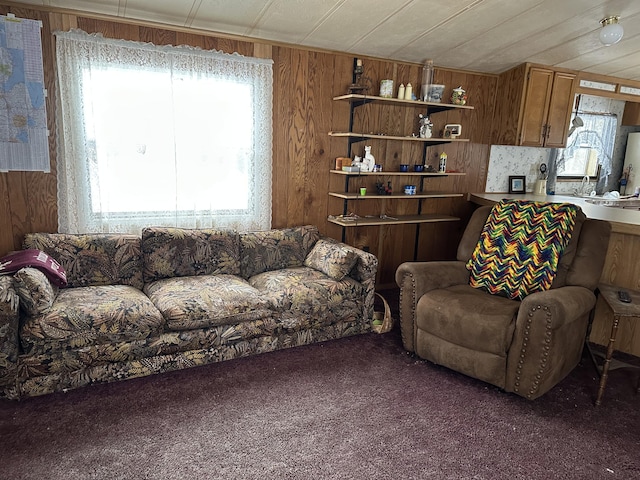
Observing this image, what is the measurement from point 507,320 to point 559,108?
2.87 meters

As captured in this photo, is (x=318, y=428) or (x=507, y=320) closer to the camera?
(x=318, y=428)

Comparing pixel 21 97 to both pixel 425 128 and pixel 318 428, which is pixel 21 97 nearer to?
pixel 318 428

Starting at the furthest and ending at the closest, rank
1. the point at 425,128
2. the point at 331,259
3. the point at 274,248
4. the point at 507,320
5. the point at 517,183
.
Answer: the point at 517,183
the point at 425,128
the point at 274,248
the point at 331,259
the point at 507,320

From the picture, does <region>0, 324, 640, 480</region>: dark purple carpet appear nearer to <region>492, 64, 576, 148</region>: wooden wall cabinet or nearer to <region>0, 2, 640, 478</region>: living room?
<region>0, 2, 640, 478</region>: living room

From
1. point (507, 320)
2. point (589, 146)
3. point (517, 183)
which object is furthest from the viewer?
point (589, 146)

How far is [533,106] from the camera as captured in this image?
419cm

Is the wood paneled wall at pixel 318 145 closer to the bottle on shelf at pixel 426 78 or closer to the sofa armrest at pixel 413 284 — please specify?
the bottle on shelf at pixel 426 78

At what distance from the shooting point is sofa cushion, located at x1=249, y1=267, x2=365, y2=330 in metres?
2.89

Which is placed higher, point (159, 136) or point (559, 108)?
point (559, 108)

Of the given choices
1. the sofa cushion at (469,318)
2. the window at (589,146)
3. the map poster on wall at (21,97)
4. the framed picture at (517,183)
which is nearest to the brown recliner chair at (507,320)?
the sofa cushion at (469,318)

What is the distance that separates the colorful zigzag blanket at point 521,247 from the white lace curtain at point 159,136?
5.66 ft

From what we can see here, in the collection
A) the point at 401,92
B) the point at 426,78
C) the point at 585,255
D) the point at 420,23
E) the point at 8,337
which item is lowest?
the point at 8,337

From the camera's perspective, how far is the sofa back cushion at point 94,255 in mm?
2787

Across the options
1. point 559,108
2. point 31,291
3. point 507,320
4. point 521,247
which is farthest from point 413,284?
point 559,108
